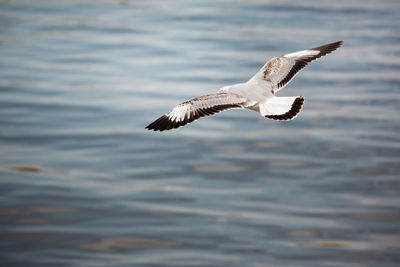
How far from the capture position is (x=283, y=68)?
875 cm

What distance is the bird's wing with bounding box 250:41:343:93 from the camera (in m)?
8.52

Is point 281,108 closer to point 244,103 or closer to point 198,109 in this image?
point 244,103

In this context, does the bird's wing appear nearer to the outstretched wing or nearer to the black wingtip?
the black wingtip

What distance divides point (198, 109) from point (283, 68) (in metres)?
1.60

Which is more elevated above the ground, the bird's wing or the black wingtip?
the bird's wing

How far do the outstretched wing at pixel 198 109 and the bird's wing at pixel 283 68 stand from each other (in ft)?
2.98

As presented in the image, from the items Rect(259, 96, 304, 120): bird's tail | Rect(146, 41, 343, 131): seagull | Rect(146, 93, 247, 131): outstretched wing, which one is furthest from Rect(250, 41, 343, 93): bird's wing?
Rect(146, 93, 247, 131): outstretched wing

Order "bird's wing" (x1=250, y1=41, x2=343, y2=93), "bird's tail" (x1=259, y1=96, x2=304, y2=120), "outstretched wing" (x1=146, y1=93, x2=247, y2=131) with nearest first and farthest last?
"outstretched wing" (x1=146, y1=93, x2=247, y2=131) → "bird's tail" (x1=259, y1=96, x2=304, y2=120) → "bird's wing" (x1=250, y1=41, x2=343, y2=93)

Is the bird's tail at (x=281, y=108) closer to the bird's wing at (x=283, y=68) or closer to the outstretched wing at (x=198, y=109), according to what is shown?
the outstretched wing at (x=198, y=109)

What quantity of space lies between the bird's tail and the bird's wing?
1.46ft

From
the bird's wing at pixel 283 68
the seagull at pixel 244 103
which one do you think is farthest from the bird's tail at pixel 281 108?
the bird's wing at pixel 283 68

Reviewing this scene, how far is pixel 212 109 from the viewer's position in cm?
751

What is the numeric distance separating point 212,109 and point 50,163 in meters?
4.63

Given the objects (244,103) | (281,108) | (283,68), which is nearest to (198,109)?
(244,103)
